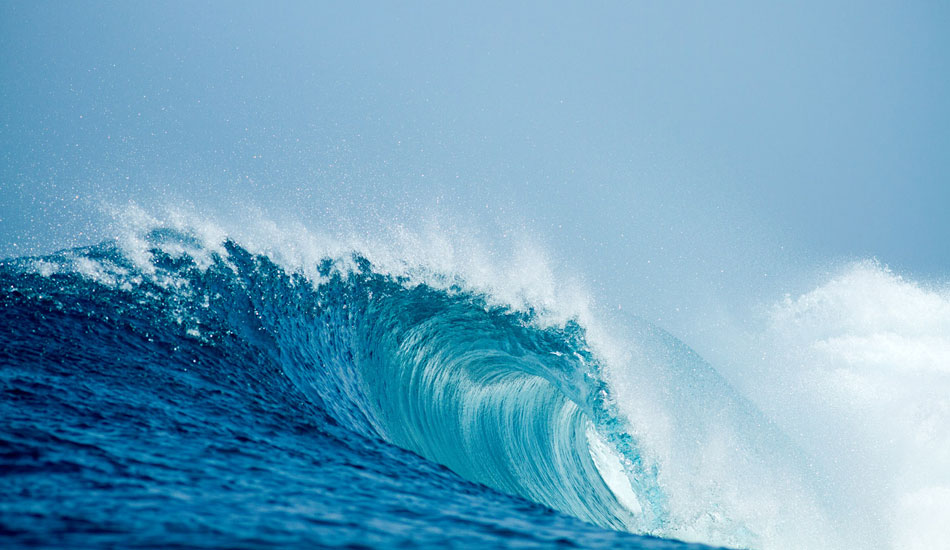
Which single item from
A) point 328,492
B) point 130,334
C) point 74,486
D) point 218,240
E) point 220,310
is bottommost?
point 74,486

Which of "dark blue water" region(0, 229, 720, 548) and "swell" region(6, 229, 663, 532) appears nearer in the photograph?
"dark blue water" region(0, 229, 720, 548)

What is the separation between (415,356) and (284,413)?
13.1ft

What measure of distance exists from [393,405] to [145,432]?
3.67m

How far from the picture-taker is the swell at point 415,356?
192 inches

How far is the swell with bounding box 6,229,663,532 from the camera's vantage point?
487 cm

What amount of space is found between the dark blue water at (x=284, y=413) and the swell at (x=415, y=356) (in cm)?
3

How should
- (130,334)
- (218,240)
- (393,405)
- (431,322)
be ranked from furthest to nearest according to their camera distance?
(431,322) → (218,240) → (393,405) → (130,334)

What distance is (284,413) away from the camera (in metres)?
3.20

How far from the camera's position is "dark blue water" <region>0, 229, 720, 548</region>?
153 centimetres

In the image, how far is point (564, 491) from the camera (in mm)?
6898

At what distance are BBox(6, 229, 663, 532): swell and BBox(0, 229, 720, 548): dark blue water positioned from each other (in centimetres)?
3

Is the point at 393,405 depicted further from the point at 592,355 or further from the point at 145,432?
the point at 145,432

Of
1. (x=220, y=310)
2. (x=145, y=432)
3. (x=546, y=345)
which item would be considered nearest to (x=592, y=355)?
(x=546, y=345)

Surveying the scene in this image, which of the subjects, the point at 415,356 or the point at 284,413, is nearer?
the point at 284,413
